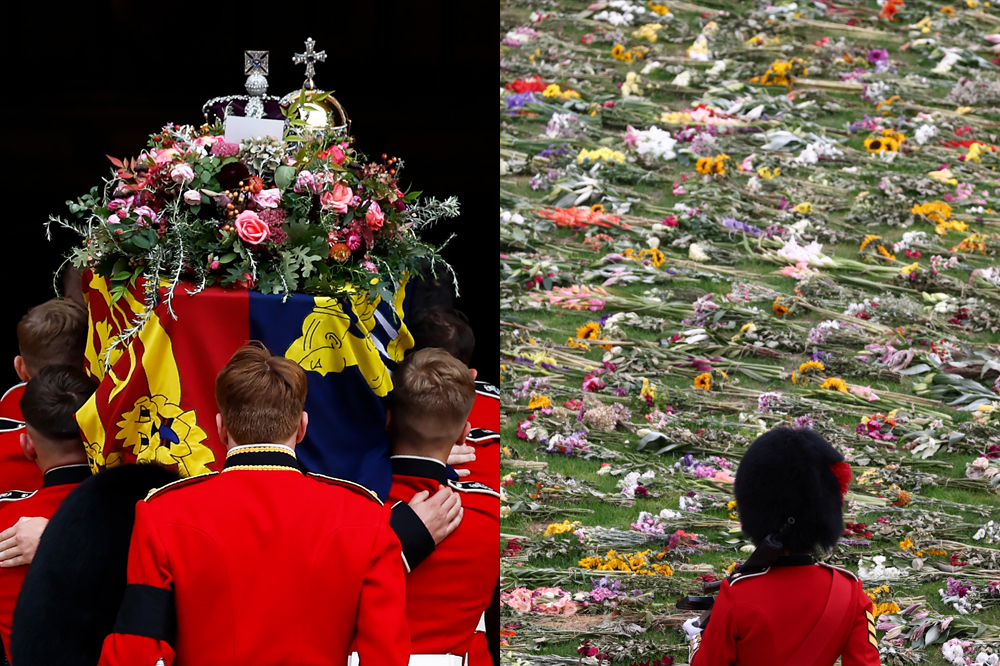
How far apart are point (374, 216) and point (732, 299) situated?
260 centimetres

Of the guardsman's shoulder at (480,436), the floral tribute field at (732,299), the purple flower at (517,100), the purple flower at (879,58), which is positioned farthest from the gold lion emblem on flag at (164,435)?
the purple flower at (879,58)

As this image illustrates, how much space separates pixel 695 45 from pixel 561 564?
11.8ft

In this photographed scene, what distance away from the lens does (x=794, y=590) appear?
8.57ft

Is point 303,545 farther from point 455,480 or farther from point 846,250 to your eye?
point 846,250

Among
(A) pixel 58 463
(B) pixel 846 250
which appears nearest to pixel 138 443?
(A) pixel 58 463

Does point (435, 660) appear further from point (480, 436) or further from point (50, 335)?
point (50, 335)

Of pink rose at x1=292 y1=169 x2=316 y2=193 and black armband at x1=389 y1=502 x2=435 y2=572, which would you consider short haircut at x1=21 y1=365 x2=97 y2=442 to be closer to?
pink rose at x1=292 y1=169 x2=316 y2=193

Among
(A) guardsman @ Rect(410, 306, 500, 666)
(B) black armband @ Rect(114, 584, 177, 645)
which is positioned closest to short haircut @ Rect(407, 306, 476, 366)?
(A) guardsman @ Rect(410, 306, 500, 666)

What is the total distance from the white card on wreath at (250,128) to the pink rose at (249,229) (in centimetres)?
53

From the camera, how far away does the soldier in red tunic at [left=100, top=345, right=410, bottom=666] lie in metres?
2.23

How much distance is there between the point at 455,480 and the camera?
3062 millimetres

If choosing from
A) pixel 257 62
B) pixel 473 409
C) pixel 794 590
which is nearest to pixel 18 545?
pixel 473 409

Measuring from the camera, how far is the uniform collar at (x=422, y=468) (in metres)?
3.00

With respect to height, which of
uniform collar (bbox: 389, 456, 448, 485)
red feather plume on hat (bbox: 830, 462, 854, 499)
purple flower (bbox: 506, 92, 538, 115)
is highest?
purple flower (bbox: 506, 92, 538, 115)
